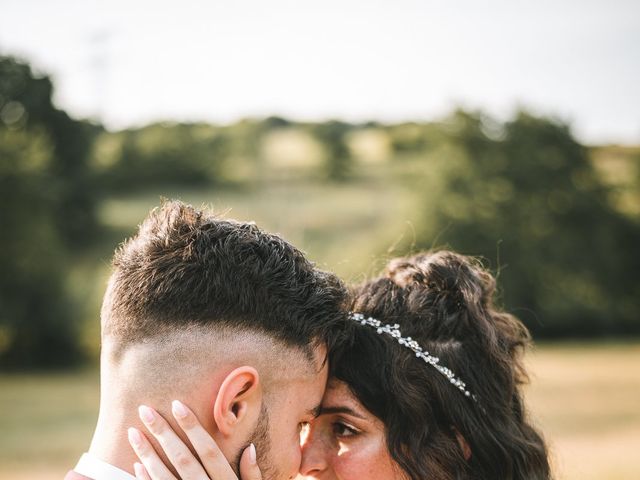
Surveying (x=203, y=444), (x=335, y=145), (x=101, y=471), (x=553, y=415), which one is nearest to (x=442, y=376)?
(x=203, y=444)

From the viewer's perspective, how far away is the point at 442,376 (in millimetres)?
4285

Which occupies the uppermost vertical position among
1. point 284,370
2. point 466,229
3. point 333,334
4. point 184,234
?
point 466,229

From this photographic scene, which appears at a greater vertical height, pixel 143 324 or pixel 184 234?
pixel 184 234

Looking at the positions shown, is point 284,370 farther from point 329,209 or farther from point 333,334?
point 329,209

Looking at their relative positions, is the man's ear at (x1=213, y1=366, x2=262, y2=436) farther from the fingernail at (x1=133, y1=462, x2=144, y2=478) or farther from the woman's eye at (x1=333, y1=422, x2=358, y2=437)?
the woman's eye at (x1=333, y1=422, x2=358, y2=437)

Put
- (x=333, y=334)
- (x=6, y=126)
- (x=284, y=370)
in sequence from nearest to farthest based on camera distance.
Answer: (x=284, y=370), (x=333, y=334), (x=6, y=126)

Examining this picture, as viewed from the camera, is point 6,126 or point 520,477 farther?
point 6,126

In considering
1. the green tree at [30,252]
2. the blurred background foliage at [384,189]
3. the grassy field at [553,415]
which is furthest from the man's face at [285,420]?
the blurred background foliage at [384,189]

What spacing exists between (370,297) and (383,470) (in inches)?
40.8

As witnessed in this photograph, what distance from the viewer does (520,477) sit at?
176 inches

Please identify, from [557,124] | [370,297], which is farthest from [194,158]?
[370,297]

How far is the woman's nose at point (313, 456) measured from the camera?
13.4 feet

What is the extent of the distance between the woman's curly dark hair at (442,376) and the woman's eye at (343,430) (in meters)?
0.16

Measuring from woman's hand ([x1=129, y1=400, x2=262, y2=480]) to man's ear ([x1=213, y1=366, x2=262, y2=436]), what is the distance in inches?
3.8
